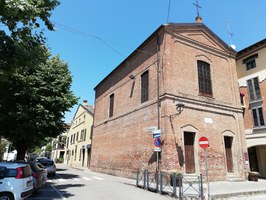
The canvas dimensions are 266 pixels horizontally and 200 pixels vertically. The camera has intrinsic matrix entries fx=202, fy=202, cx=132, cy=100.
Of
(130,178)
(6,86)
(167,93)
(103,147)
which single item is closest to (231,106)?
(167,93)

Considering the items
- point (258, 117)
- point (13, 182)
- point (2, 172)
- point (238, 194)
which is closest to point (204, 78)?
point (258, 117)

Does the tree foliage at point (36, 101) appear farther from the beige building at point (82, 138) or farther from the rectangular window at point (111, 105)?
the beige building at point (82, 138)

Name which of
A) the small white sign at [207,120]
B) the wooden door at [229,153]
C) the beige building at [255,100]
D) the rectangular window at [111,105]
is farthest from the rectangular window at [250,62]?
the rectangular window at [111,105]

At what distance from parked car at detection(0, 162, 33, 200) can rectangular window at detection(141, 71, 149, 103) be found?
1019 cm

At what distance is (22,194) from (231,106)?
1548 centimetres

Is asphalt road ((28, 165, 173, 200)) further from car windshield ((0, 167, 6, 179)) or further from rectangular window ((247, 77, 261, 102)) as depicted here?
rectangular window ((247, 77, 261, 102))

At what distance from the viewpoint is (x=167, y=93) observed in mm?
13438

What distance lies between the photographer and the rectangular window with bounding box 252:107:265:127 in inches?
740

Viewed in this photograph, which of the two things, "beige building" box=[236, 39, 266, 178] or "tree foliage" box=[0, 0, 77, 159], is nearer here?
"tree foliage" box=[0, 0, 77, 159]

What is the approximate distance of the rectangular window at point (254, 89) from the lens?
1964 cm

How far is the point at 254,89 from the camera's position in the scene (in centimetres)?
2000

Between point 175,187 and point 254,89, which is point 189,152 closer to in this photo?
point 175,187

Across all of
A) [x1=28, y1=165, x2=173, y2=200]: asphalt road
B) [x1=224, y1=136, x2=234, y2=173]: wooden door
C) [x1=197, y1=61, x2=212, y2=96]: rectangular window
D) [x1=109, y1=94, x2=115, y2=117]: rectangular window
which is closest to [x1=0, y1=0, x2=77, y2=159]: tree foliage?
[x1=28, y1=165, x2=173, y2=200]: asphalt road

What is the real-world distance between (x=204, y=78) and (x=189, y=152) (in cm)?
617
